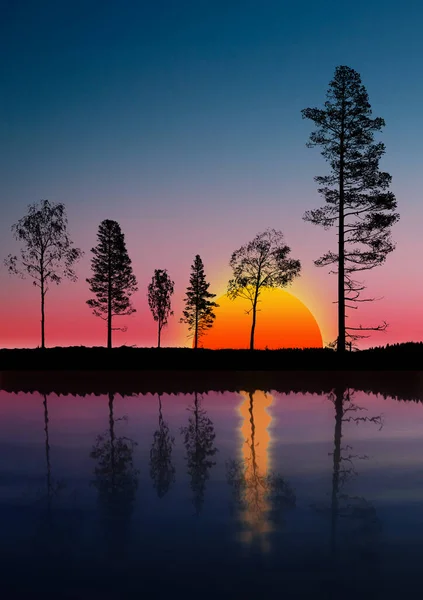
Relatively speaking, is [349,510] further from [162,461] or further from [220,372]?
[220,372]

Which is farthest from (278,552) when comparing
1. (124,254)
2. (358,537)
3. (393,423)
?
(124,254)

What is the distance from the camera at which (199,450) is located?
1243 centimetres

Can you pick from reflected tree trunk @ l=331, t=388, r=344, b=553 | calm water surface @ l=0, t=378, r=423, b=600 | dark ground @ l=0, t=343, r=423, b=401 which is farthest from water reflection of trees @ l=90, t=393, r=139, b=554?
dark ground @ l=0, t=343, r=423, b=401

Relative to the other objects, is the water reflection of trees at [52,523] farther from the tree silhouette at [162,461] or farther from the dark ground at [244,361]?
the dark ground at [244,361]

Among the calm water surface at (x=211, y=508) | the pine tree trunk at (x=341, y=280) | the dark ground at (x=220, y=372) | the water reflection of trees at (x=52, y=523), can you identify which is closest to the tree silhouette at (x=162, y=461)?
the calm water surface at (x=211, y=508)

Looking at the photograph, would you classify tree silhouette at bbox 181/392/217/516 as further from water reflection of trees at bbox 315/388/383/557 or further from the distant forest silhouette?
the distant forest silhouette

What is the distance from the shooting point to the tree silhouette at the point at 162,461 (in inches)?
370

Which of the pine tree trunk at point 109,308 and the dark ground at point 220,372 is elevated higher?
the pine tree trunk at point 109,308

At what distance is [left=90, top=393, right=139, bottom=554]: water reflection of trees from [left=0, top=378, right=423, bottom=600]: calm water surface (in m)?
0.03

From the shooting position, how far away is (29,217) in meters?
51.2

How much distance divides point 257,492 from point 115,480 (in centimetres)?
223

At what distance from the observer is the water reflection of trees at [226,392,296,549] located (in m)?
7.21

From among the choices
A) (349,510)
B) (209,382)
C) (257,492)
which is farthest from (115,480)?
(209,382)

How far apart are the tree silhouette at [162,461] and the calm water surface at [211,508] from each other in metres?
0.04
